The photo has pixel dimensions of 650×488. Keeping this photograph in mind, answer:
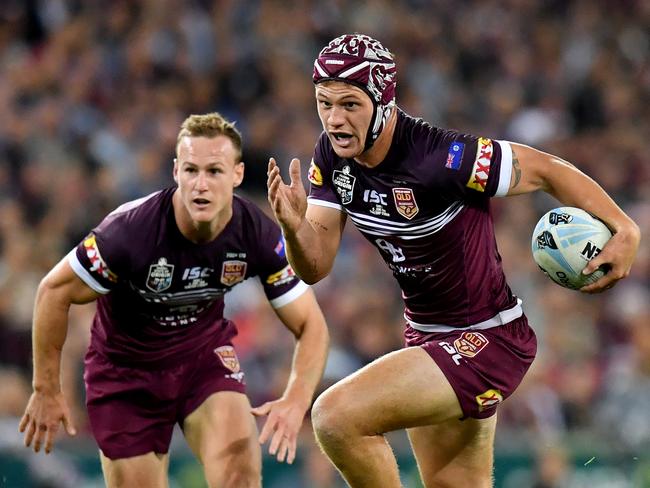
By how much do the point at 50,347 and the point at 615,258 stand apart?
292 cm

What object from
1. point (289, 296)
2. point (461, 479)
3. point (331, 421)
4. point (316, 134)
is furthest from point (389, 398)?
point (316, 134)

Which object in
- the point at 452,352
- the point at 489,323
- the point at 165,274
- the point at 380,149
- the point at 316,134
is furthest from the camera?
the point at 316,134

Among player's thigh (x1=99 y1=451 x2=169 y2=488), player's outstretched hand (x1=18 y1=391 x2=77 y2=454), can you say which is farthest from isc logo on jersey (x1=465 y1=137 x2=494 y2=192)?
player's outstretched hand (x1=18 y1=391 x2=77 y2=454)

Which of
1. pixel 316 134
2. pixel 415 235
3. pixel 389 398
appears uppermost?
pixel 415 235

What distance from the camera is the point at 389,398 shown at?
17.6ft

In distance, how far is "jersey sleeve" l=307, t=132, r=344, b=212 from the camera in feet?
19.3

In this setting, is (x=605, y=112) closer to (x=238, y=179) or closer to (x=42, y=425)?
(x=238, y=179)

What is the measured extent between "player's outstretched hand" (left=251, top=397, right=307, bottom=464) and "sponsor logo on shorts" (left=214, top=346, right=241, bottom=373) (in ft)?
1.90

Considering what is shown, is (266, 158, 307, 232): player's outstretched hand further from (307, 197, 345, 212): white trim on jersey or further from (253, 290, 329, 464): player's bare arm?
(253, 290, 329, 464): player's bare arm

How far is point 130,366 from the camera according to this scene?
263 inches

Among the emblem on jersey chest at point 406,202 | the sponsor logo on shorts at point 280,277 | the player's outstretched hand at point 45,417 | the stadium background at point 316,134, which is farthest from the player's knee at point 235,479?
the stadium background at point 316,134

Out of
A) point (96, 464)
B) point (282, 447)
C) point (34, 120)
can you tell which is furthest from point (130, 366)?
point (34, 120)

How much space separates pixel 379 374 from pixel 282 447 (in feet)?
2.66

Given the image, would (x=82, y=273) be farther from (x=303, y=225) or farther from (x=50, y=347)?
(x=303, y=225)
